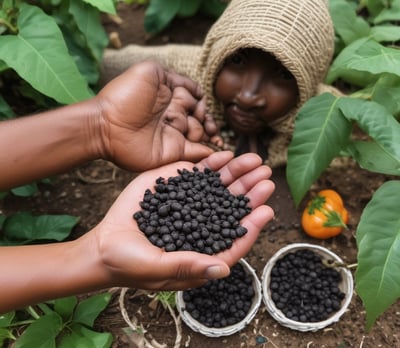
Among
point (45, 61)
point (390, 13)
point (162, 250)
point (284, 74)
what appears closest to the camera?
point (162, 250)

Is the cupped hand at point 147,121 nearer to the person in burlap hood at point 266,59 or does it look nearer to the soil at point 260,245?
the person in burlap hood at point 266,59

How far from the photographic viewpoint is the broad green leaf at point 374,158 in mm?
1939

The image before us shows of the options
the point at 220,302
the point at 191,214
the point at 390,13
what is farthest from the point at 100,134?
the point at 390,13

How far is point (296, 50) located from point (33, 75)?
1.22 metres

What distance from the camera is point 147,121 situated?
2.07 meters

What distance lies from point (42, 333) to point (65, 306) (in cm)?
15

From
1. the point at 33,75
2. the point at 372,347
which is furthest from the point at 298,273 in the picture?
the point at 33,75

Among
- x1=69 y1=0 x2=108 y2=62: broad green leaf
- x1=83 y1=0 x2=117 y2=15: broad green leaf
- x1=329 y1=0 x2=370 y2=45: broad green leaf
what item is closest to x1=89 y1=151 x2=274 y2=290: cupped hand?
x1=83 y1=0 x2=117 y2=15: broad green leaf

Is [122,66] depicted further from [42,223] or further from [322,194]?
[322,194]

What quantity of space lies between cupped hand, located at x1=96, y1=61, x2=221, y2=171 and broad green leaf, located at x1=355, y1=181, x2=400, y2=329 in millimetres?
830

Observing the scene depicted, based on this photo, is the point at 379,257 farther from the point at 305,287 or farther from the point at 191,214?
the point at 191,214

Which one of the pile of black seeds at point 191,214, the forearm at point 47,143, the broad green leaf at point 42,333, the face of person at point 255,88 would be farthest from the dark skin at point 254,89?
the broad green leaf at point 42,333

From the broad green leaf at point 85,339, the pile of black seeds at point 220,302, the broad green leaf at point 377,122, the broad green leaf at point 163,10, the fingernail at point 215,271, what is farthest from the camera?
the broad green leaf at point 163,10

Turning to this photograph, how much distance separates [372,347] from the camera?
2.07 metres
